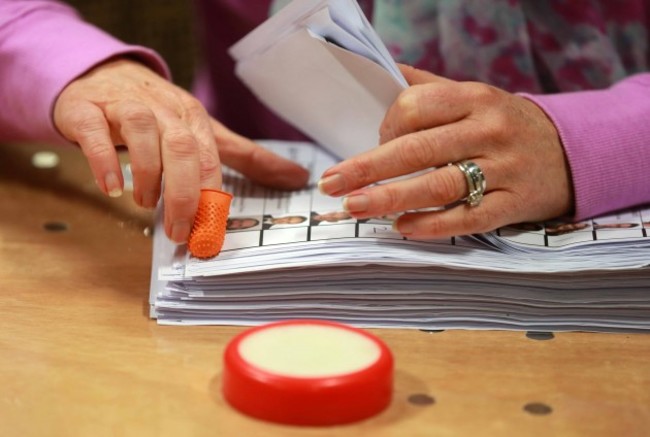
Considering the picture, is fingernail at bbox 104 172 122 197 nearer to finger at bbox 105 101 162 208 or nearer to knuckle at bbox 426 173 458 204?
finger at bbox 105 101 162 208

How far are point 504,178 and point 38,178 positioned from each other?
492mm

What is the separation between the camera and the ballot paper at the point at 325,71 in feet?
2.50

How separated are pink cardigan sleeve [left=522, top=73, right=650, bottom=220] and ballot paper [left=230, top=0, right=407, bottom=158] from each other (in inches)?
5.4

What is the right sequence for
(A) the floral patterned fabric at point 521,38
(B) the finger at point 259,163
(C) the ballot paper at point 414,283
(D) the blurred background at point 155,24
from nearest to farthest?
(C) the ballot paper at point 414,283
(B) the finger at point 259,163
(A) the floral patterned fabric at point 521,38
(D) the blurred background at point 155,24

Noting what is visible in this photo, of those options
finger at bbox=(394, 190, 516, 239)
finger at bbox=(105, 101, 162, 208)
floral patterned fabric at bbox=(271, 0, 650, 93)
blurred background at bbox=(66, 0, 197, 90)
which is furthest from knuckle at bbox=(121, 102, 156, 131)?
blurred background at bbox=(66, 0, 197, 90)

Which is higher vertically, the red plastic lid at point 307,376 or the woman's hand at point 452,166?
the woman's hand at point 452,166

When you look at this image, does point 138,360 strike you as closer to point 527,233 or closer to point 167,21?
point 527,233

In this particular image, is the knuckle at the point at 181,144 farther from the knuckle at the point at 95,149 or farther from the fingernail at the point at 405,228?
the fingernail at the point at 405,228

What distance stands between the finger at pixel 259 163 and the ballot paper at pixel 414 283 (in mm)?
171

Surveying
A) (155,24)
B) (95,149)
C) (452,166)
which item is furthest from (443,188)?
(155,24)

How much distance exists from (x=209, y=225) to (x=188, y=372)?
5.2 inches

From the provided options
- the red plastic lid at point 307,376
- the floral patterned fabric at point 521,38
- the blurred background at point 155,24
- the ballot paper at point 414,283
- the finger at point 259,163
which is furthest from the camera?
the blurred background at point 155,24

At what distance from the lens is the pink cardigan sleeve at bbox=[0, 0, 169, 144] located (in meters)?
0.93

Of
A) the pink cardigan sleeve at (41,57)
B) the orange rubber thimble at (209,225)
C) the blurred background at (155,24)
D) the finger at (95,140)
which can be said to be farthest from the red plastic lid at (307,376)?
the blurred background at (155,24)
